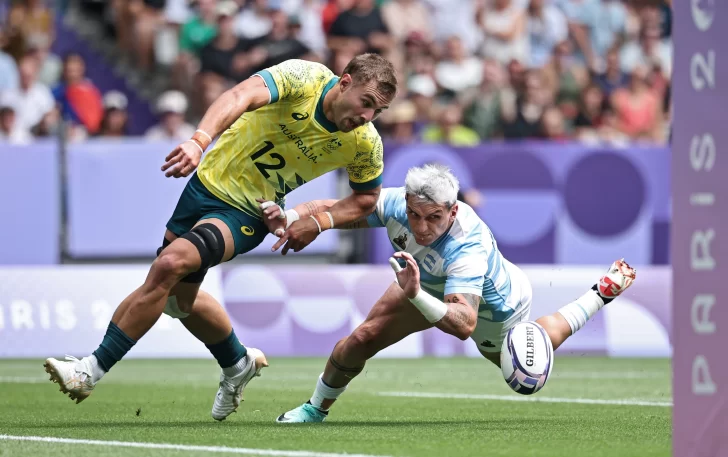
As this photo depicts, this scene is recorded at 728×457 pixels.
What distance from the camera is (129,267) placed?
14.5 m

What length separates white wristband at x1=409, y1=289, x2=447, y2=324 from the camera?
310 inches

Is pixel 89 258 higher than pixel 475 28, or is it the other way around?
pixel 475 28

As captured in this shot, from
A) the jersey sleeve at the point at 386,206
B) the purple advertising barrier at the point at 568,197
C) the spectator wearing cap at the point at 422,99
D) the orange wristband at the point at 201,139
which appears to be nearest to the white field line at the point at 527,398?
the jersey sleeve at the point at 386,206

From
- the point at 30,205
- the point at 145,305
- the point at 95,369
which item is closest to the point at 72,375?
the point at 95,369

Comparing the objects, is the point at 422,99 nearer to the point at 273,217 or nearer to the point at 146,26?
the point at 146,26

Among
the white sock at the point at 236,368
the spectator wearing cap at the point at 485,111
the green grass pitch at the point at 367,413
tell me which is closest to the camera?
the green grass pitch at the point at 367,413

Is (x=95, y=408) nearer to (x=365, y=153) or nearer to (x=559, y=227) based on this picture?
(x=365, y=153)

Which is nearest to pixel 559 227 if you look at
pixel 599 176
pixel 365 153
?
pixel 599 176

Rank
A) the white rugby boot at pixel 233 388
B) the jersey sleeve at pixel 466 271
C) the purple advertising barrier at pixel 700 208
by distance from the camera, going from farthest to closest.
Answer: the white rugby boot at pixel 233 388 < the jersey sleeve at pixel 466 271 < the purple advertising barrier at pixel 700 208

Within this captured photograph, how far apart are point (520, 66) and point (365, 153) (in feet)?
34.5

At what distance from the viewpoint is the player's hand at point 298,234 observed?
337 inches

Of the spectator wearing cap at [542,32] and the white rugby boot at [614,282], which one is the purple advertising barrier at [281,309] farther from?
the spectator wearing cap at [542,32]

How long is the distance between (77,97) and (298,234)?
365 inches

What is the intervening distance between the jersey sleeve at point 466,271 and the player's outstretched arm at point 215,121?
1.61 meters
